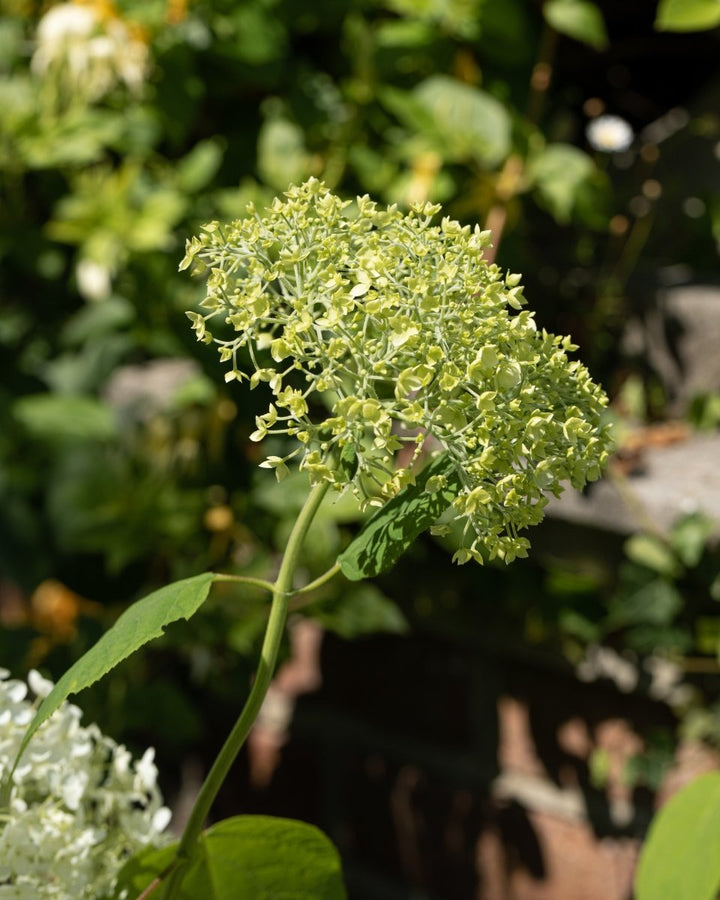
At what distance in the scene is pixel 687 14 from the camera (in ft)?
2.80

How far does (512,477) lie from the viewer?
345mm

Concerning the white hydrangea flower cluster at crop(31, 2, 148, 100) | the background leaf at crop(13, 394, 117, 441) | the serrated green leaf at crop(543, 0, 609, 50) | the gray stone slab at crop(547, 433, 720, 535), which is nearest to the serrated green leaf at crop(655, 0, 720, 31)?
the serrated green leaf at crop(543, 0, 609, 50)

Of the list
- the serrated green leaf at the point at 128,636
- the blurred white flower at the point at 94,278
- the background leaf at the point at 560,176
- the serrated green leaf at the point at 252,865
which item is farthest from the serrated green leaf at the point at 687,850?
the blurred white flower at the point at 94,278

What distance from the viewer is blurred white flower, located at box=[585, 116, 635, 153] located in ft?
3.61

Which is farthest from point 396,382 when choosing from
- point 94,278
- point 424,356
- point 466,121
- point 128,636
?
point 94,278

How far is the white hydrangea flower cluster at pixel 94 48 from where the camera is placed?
1082 mm

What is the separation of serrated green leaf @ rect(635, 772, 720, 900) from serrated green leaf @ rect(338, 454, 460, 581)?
30 cm

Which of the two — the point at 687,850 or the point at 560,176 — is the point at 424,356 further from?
the point at 560,176

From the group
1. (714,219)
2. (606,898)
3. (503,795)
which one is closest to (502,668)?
(503,795)

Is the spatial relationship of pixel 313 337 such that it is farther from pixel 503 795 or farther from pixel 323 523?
pixel 503 795

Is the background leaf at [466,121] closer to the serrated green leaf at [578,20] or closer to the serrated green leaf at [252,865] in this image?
the serrated green leaf at [578,20]

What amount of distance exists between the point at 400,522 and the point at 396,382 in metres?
0.05

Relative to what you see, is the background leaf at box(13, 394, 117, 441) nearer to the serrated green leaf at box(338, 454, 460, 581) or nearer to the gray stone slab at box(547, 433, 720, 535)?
the gray stone slab at box(547, 433, 720, 535)

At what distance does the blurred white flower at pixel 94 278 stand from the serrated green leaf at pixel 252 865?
2.51ft
